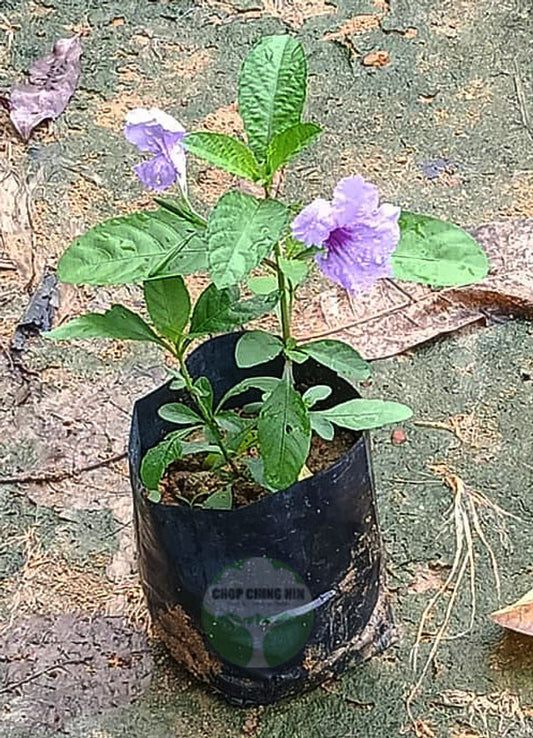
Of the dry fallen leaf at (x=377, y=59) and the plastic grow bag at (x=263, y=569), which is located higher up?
the dry fallen leaf at (x=377, y=59)

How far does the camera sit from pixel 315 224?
3.23 feet

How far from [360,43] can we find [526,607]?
1.26 metres

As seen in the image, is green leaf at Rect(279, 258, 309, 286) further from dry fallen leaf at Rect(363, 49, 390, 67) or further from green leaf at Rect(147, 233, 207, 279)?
dry fallen leaf at Rect(363, 49, 390, 67)

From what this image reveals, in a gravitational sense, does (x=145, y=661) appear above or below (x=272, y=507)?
below

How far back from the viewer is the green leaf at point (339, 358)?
1193 mm

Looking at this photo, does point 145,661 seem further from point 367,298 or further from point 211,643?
point 367,298

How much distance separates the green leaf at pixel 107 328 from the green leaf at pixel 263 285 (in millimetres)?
117

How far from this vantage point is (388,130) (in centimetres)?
211

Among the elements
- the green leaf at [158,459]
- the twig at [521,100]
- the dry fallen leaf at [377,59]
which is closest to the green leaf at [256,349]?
the green leaf at [158,459]

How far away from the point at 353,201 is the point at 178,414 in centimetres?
36

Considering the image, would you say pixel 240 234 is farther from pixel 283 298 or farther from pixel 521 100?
pixel 521 100

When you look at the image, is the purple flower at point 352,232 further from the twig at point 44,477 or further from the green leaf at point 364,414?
the twig at point 44,477

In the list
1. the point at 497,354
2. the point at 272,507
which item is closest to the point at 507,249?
the point at 497,354

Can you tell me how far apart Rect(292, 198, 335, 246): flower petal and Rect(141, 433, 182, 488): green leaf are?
0.32 meters
